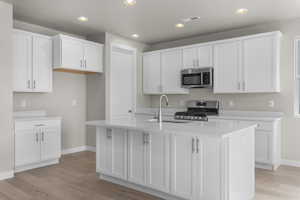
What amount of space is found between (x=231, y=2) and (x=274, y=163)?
2701 millimetres

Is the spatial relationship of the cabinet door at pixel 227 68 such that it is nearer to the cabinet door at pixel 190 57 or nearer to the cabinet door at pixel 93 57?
the cabinet door at pixel 190 57

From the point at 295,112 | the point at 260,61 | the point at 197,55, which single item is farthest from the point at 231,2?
the point at 295,112

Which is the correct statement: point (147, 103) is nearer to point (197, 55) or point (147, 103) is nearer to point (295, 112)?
point (197, 55)

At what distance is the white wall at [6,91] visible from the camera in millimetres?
3322

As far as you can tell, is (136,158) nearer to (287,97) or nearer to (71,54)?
(71,54)

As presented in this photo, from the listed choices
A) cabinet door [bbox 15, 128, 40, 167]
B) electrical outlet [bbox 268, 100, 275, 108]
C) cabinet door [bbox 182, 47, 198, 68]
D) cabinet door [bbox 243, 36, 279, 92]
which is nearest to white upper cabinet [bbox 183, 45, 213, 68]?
cabinet door [bbox 182, 47, 198, 68]

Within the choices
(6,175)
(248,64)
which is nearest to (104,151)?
(6,175)

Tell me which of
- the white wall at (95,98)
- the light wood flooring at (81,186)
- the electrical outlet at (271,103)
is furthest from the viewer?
the white wall at (95,98)

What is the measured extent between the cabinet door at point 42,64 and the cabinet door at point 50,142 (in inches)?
29.7

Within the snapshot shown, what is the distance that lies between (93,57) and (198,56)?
2.28m

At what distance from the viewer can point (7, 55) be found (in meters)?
3.40

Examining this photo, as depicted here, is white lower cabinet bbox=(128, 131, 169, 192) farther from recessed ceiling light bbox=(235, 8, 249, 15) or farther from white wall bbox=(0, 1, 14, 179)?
recessed ceiling light bbox=(235, 8, 249, 15)

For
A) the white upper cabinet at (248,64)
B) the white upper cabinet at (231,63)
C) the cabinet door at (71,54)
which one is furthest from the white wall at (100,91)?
the white upper cabinet at (248,64)

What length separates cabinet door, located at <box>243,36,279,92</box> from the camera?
154 inches
